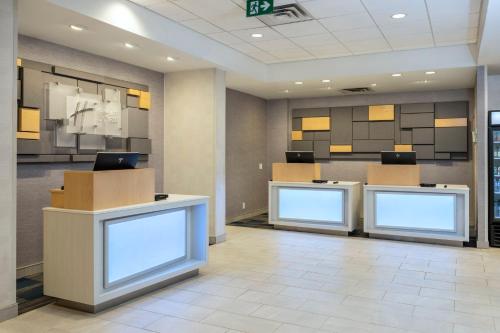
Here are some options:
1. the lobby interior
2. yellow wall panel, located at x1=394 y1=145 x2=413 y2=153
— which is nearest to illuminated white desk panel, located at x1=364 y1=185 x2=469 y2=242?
the lobby interior

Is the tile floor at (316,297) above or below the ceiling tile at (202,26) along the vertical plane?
below

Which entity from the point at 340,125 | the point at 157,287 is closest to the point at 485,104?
the point at 340,125

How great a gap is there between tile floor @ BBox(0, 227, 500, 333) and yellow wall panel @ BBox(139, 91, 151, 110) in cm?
249

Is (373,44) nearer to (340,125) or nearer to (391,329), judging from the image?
(340,125)

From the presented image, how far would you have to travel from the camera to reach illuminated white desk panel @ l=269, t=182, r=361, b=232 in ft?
25.3

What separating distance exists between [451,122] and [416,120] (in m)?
0.68

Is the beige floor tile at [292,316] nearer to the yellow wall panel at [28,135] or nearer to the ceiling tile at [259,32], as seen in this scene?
the yellow wall panel at [28,135]

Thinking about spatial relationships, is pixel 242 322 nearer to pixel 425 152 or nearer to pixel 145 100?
pixel 145 100

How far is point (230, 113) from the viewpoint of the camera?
9.04 m

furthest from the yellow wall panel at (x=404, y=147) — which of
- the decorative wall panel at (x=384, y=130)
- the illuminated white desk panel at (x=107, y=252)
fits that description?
the illuminated white desk panel at (x=107, y=252)

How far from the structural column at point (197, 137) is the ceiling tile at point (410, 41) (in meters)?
2.74

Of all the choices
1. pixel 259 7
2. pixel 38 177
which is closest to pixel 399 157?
pixel 259 7

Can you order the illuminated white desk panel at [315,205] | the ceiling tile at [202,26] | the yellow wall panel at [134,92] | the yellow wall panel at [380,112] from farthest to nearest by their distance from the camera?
1. the yellow wall panel at [380,112]
2. the illuminated white desk panel at [315,205]
3. the yellow wall panel at [134,92]
4. the ceiling tile at [202,26]

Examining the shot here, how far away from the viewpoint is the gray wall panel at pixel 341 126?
983 centimetres
